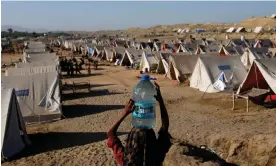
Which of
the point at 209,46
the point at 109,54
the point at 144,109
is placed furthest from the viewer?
the point at 109,54

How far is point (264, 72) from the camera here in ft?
53.0

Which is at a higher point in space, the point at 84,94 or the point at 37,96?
the point at 37,96

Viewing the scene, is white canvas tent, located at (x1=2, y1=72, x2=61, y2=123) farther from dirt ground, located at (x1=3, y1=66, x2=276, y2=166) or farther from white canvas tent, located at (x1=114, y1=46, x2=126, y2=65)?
white canvas tent, located at (x1=114, y1=46, x2=126, y2=65)

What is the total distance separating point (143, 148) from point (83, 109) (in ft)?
44.8

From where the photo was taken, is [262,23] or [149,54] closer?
[149,54]

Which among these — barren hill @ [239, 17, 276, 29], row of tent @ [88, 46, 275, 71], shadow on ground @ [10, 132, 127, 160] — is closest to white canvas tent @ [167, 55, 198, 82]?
row of tent @ [88, 46, 275, 71]

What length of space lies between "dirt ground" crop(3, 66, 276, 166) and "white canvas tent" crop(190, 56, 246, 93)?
67 centimetres

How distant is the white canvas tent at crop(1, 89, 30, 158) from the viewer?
10.9 metres

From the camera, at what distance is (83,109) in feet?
56.7

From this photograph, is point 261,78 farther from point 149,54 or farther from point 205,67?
point 149,54

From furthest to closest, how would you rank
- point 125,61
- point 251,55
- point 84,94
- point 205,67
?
point 125,61
point 251,55
point 84,94
point 205,67

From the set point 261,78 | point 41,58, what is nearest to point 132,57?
point 41,58

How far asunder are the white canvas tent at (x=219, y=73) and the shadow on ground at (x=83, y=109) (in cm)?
561

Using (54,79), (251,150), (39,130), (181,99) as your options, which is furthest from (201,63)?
(251,150)
